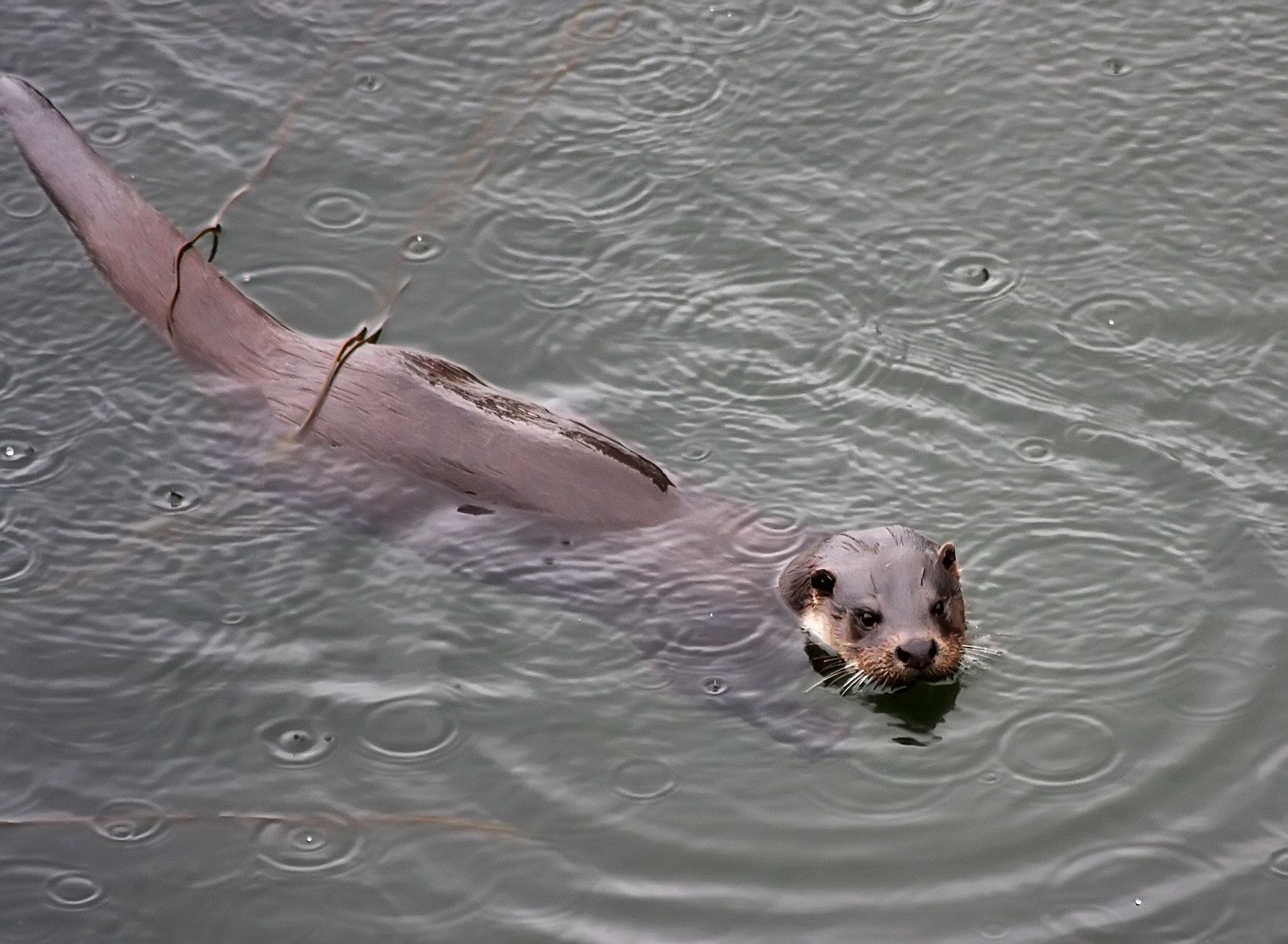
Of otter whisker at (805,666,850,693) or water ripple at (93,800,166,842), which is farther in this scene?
otter whisker at (805,666,850,693)

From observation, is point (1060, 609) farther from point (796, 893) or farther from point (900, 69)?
point (900, 69)

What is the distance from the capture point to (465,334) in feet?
16.9

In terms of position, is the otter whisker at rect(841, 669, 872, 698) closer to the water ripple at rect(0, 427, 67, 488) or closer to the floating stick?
the floating stick

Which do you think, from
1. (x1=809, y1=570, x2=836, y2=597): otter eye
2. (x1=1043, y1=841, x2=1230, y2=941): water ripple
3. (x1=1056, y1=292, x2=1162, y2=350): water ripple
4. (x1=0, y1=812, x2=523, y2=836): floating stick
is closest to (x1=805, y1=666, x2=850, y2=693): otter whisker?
(x1=809, y1=570, x2=836, y2=597): otter eye

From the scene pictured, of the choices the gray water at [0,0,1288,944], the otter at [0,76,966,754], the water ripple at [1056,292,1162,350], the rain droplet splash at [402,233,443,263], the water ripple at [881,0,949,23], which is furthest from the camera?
the water ripple at [881,0,949,23]

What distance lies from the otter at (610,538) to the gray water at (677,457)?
0.29 ft

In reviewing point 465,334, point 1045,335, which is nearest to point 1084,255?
point 1045,335

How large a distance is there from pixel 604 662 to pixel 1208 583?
59.9 inches

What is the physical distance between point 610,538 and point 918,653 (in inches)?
33.3

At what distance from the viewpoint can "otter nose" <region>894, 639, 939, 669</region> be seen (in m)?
4.12

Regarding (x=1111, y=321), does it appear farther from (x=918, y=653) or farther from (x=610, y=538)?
(x=610, y=538)

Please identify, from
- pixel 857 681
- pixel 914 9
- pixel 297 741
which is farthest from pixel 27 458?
pixel 914 9

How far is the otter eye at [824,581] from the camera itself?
14.2 ft

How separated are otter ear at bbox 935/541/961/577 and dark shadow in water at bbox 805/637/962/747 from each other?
0.28 m
